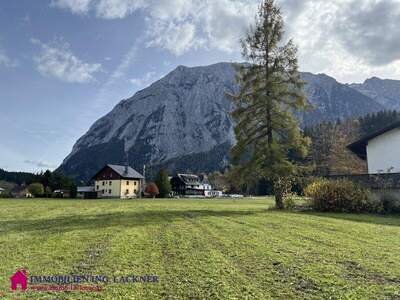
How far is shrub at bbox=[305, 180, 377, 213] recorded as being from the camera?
2100 centimetres

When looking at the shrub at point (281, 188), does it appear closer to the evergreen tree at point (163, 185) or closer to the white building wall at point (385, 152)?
the white building wall at point (385, 152)

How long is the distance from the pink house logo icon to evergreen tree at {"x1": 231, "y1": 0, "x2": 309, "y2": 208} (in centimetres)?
1873

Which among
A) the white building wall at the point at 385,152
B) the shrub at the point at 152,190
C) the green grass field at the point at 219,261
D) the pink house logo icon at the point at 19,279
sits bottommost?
the pink house logo icon at the point at 19,279

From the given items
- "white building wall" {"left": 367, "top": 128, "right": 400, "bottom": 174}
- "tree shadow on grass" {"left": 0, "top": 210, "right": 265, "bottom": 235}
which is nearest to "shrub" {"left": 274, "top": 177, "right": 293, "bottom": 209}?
"white building wall" {"left": 367, "top": 128, "right": 400, "bottom": 174}

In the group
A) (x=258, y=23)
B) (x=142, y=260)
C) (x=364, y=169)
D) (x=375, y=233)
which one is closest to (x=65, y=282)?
(x=142, y=260)

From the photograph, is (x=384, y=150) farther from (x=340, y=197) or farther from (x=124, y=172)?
(x=124, y=172)

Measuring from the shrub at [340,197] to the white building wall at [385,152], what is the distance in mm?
5736

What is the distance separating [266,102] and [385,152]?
37.7 ft

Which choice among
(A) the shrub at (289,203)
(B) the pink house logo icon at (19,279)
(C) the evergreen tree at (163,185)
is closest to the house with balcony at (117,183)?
(C) the evergreen tree at (163,185)

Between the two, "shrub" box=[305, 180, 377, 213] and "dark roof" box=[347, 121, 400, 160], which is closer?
"shrub" box=[305, 180, 377, 213]

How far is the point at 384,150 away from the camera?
27.0 meters

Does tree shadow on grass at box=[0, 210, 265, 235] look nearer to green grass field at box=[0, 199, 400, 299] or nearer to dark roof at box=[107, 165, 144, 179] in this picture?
green grass field at box=[0, 199, 400, 299]

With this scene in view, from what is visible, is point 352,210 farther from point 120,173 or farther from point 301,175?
point 120,173

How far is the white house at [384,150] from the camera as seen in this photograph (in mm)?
26016
